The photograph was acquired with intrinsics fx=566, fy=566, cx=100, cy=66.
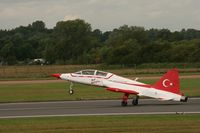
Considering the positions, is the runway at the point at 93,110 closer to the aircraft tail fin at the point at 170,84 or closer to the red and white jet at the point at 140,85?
the red and white jet at the point at 140,85

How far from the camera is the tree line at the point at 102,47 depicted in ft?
343

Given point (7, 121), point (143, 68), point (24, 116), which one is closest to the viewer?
point (7, 121)

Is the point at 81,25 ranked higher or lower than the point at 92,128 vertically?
higher

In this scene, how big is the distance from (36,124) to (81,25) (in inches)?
5135

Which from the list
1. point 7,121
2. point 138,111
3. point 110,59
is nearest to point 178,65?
point 110,59

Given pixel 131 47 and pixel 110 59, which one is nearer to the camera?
pixel 110 59

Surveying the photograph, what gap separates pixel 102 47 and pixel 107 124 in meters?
108

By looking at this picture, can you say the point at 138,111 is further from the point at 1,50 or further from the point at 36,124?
the point at 1,50

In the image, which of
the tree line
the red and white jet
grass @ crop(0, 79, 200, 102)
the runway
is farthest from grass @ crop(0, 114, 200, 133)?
the tree line

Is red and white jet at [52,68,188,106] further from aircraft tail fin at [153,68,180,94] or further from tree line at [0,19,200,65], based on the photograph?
tree line at [0,19,200,65]

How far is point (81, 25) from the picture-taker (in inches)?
6014

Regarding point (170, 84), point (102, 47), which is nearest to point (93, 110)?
point (170, 84)

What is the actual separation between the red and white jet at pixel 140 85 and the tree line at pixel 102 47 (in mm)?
64718

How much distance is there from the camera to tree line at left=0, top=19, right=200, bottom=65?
4112 inches
